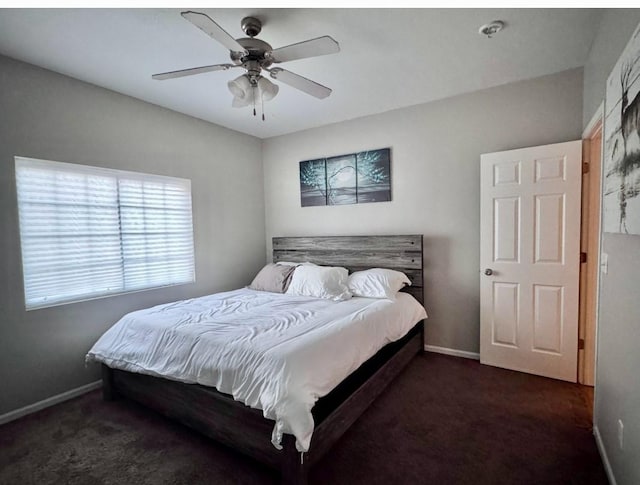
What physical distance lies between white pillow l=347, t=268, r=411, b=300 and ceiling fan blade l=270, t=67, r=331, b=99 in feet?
5.96

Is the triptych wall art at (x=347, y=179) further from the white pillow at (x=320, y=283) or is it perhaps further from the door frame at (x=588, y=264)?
the door frame at (x=588, y=264)

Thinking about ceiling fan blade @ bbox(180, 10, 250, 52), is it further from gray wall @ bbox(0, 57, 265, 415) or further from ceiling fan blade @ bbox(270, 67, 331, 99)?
gray wall @ bbox(0, 57, 265, 415)

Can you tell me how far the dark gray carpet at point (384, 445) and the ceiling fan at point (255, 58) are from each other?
236 centimetres

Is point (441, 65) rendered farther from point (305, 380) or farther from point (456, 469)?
point (456, 469)

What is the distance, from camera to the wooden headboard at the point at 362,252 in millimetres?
3459

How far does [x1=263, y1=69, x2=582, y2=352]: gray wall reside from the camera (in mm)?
2914

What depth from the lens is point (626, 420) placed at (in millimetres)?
1438

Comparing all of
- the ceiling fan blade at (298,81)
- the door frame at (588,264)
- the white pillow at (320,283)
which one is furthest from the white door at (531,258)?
the ceiling fan blade at (298,81)

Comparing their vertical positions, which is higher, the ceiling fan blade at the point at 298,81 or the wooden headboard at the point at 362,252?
the ceiling fan blade at the point at 298,81

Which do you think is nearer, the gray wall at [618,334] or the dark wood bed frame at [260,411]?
the gray wall at [618,334]

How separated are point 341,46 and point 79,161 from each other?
2393mm

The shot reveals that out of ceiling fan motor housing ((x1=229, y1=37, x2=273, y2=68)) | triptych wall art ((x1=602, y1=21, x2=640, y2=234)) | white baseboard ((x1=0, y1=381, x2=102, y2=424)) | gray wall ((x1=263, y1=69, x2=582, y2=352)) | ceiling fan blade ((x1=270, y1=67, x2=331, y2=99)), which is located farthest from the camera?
gray wall ((x1=263, y1=69, x2=582, y2=352))

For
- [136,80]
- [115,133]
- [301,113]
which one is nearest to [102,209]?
[115,133]

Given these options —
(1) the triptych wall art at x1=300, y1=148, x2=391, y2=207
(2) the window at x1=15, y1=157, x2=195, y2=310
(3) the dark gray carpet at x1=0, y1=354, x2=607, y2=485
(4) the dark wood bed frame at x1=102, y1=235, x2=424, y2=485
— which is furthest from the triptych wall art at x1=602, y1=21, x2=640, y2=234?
(2) the window at x1=15, y1=157, x2=195, y2=310
